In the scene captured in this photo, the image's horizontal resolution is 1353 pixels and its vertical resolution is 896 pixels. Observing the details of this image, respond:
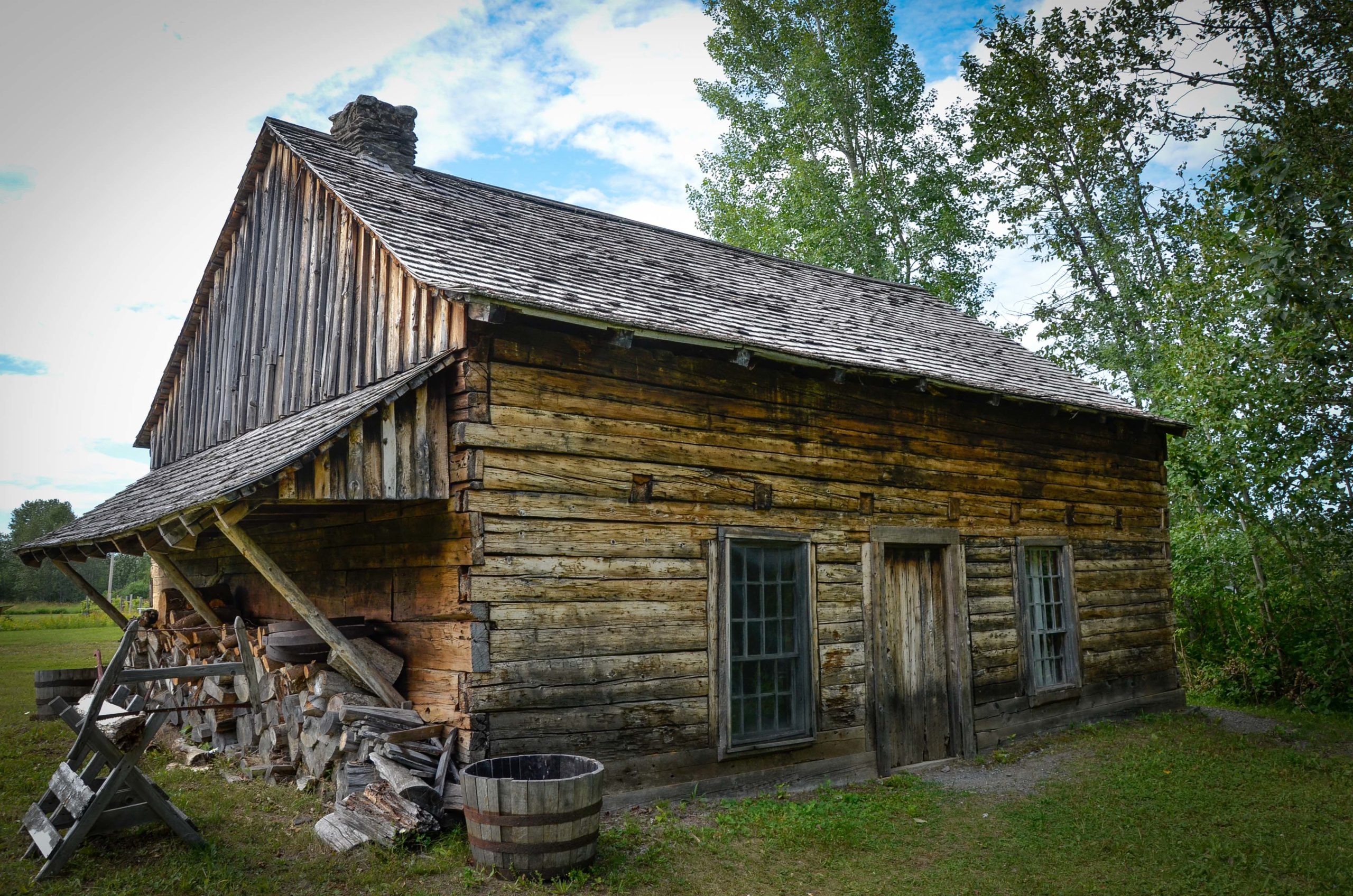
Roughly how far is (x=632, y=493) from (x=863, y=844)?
323 centimetres

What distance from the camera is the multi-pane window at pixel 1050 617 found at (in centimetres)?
1110

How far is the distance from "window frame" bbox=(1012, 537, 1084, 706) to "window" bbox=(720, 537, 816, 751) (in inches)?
143

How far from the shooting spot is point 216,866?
5773 mm

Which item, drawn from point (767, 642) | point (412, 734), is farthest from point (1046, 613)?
point (412, 734)

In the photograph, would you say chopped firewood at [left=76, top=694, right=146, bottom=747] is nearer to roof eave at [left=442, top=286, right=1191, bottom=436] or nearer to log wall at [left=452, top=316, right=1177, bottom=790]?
log wall at [left=452, top=316, right=1177, bottom=790]

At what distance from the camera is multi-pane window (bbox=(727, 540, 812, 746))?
→ 8047 millimetres

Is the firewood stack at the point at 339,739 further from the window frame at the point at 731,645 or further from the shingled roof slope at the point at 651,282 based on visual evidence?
the shingled roof slope at the point at 651,282

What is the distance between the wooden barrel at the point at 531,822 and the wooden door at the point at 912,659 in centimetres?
439

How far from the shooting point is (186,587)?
335 inches

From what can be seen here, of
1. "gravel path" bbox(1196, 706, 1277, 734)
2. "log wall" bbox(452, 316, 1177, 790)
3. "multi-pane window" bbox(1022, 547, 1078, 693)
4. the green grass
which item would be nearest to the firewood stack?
"log wall" bbox(452, 316, 1177, 790)

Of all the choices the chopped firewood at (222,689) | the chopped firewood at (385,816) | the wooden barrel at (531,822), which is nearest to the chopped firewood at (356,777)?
the chopped firewood at (385,816)

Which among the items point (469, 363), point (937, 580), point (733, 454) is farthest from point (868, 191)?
point (469, 363)

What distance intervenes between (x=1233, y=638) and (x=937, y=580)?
7985 millimetres

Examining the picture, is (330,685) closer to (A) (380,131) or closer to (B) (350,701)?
(B) (350,701)
